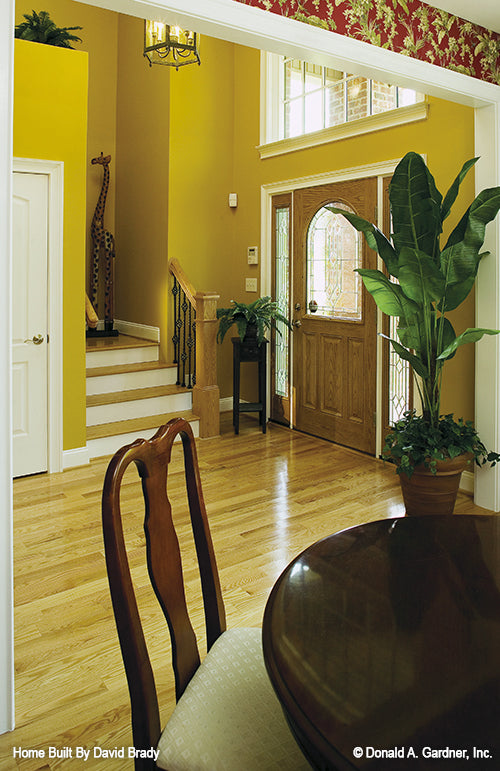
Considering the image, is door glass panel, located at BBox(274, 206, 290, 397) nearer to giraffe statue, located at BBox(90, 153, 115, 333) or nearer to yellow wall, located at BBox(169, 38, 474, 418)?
yellow wall, located at BBox(169, 38, 474, 418)

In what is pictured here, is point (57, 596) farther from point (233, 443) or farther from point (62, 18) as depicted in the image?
point (62, 18)

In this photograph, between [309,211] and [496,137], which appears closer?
[496,137]

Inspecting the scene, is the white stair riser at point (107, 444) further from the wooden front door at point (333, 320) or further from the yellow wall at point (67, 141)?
the wooden front door at point (333, 320)

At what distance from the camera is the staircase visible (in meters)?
4.84

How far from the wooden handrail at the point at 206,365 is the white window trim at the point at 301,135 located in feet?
4.93

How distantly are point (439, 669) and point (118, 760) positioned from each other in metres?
1.24

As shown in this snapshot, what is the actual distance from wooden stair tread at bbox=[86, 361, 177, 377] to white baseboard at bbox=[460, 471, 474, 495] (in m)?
2.85

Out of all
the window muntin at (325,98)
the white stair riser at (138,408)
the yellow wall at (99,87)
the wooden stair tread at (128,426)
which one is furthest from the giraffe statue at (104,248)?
the window muntin at (325,98)

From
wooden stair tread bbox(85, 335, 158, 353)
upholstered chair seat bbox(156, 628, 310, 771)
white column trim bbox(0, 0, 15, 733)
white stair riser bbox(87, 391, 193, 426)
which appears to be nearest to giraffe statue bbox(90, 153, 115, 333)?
wooden stair tread bbox(85, 335, 158, 353)

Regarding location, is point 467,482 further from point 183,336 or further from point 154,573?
point 154,573

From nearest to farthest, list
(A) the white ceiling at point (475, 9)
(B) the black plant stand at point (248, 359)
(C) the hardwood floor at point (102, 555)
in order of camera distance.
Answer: (C) the hardwood floor at point (102, 555) < (A) the white ceiling at point (475, 9) < (B) the black plant stand at point (248, 359)

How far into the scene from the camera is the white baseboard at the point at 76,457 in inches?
174

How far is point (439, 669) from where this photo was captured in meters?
1.01

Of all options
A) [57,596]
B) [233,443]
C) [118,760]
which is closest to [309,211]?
[233,443]
